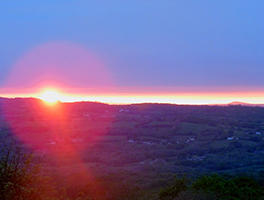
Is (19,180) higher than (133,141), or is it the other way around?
(19,180)

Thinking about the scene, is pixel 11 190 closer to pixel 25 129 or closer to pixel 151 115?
pixel 25 129

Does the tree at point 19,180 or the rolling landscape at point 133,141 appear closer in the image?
the tree at point 19,180

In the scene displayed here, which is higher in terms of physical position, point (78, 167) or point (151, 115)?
point (151, 115)

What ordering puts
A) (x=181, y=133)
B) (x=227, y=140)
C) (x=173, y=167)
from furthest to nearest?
(x=181, y=133) → (x=227, y=140) → (x=173, y=167)

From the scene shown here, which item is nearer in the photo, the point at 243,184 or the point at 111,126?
the point at 243,184

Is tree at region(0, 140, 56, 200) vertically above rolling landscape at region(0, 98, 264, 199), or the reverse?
tree at region(0, 140, 56, 200)

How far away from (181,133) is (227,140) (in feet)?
29.1

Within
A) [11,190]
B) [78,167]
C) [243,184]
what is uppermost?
[11,190]

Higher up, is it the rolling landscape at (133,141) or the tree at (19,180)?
the tree at (19,180)

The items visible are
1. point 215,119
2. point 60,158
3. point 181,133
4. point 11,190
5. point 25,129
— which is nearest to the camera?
point 11,190

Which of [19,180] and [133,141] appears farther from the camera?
[133,141]

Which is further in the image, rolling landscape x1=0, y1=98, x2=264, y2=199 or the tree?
rolling landscape x1=0, y1=98, x2=264, y2=199

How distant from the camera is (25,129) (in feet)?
156

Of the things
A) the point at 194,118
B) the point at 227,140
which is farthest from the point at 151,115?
the point at 227,140
